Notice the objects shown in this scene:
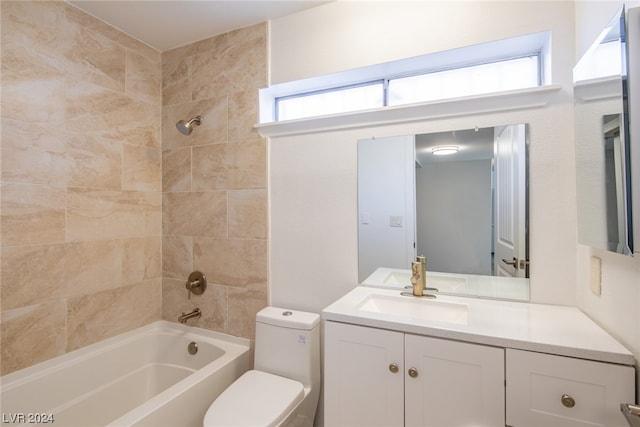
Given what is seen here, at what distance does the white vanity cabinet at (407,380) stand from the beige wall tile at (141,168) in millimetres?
1702

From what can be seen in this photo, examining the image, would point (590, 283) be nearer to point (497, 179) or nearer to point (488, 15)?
point (497, 179)

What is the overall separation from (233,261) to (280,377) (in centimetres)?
78

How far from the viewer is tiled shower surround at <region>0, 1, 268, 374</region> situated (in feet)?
4.83

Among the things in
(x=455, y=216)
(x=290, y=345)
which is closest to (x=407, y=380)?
(x=290, y=345)

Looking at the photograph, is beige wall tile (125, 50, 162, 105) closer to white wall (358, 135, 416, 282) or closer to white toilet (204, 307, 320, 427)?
white wall (358, 135, 416, 282)

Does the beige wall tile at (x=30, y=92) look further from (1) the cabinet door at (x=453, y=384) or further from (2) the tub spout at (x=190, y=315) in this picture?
(1) the cabinet door at (x=453, y=384)

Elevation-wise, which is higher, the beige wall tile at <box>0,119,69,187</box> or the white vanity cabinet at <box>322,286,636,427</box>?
the beige wall tile at <box>0,119,69,187</box>

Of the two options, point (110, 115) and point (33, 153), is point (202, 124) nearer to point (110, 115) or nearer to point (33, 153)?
point (110, 115)

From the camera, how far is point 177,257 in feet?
7.00

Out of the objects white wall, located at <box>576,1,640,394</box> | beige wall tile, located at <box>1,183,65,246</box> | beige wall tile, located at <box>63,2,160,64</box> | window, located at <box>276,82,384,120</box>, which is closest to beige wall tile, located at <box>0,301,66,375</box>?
beige wall tile, located at <box>1,183,65,246</box>

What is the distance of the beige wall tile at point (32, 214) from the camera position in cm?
142

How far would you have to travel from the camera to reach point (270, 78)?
185 centimetres

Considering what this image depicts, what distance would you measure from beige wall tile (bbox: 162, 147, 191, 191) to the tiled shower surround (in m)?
0.01

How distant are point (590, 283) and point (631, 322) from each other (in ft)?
0.98
